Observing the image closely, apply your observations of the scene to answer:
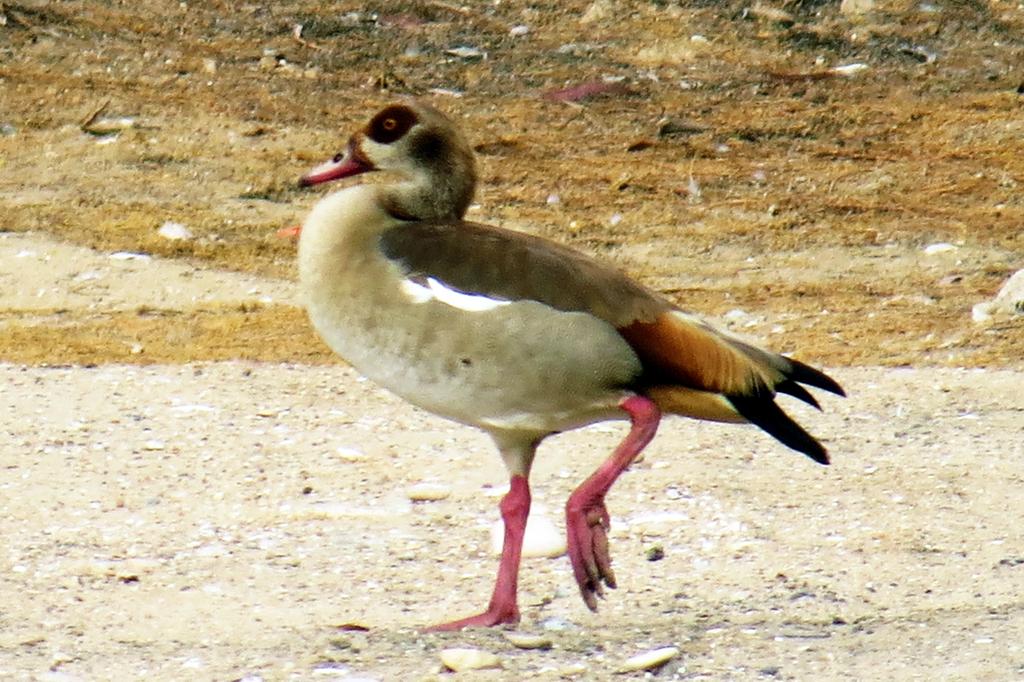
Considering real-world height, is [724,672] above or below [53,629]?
above

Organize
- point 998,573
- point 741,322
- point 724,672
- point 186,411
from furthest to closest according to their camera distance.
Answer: point 741,322
point 186,411
point 998,573
point 724,672

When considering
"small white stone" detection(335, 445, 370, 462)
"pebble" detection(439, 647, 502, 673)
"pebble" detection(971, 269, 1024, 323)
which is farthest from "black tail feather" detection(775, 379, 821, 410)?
"pebble" detection(971, 269, 1024, 323)

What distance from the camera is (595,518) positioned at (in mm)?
5402

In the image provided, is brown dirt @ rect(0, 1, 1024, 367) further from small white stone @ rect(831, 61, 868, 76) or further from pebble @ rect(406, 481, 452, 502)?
pebble @ rect(406, 481, 452, 502)

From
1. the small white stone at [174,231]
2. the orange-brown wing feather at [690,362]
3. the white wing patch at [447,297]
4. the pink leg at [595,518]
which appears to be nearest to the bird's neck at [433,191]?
the white wing patch at [447,297]

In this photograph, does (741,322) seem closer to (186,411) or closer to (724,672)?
(186,411)

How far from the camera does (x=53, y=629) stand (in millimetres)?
5578

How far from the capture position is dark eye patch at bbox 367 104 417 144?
5.86 m

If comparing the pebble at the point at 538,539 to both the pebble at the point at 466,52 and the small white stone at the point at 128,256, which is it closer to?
the small white stone at the point at 128,256

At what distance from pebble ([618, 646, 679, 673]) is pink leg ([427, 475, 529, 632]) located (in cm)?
46

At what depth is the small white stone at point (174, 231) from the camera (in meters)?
11.6

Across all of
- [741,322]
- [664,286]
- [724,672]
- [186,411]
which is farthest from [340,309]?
[664,286]

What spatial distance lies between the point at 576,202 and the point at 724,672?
766 cm

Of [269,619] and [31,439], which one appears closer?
[269,619]
